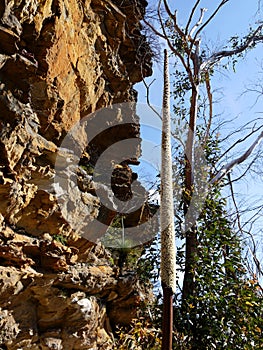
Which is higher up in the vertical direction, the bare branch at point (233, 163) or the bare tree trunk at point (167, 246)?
the bare branch at point (233, 163)

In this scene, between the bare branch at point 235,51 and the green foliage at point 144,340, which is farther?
the bare branch at point 235,51

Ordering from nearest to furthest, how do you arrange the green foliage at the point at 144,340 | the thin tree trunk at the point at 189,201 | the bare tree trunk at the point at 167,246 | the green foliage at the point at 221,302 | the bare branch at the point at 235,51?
the bare tree trunk at the point at 167,246 < the green foliage at the point at 221,302 < the green foliage at the point at 144,340 < the thin tree trunk at the point at 189,201 < the bare branch at the point at 235,51

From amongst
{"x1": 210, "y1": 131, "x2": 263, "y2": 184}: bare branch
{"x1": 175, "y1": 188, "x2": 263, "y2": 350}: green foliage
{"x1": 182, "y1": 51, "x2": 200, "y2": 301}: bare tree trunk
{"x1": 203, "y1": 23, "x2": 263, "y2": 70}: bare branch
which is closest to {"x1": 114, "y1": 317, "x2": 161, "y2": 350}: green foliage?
{"x1": 175, "y1": 188, "x2": 263, "y2": 350}: green foliage

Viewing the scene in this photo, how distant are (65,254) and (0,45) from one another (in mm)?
2529

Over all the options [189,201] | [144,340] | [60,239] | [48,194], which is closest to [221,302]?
[144,340]

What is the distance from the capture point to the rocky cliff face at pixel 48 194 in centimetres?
362

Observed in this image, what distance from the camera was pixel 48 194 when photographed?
4156mm

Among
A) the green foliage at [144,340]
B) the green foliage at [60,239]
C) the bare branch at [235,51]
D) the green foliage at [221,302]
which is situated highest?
the bare branch at [235,51]

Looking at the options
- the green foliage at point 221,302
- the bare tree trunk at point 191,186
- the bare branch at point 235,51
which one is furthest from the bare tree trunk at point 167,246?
the bare branch at point 235,51

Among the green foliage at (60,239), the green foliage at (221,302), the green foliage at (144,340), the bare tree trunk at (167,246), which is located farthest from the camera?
the green foliage at (60,239)

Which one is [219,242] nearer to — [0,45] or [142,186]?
[142,186]

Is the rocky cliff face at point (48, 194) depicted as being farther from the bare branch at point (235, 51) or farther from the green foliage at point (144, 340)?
the bare branch at point (235, 51)

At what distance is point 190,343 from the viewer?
3.39 meters

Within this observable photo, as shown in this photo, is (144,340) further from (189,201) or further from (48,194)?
(48,194)
